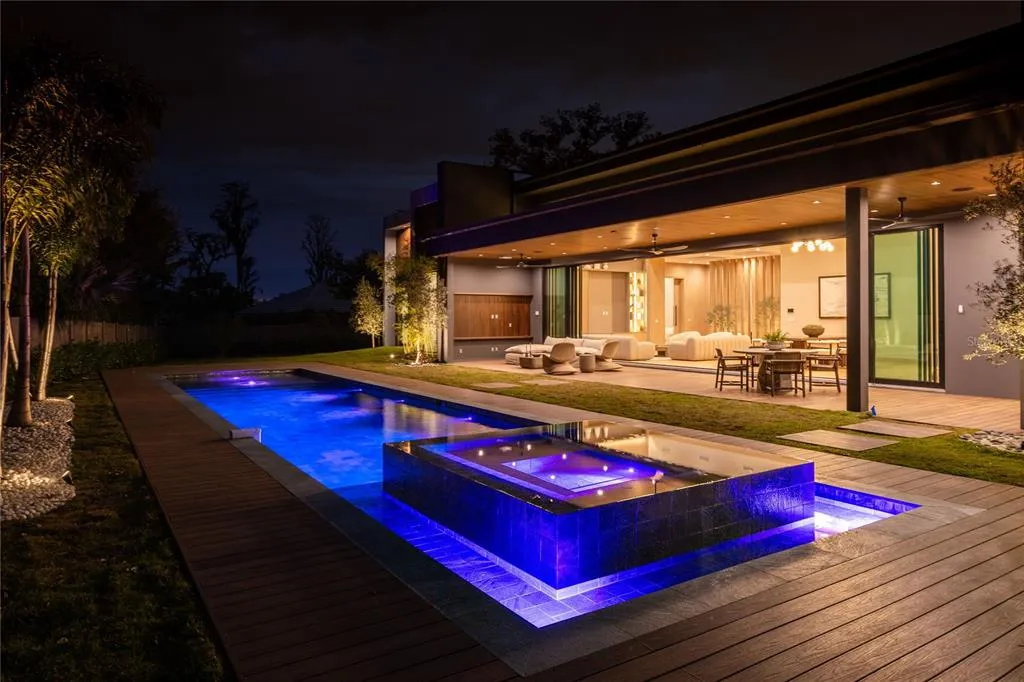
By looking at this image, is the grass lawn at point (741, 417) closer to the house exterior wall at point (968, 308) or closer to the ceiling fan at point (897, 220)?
the house exterior wall at point (968, 308)

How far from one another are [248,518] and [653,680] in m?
3.05

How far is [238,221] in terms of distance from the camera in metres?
38.8

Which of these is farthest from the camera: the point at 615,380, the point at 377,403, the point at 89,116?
the point at 615,380

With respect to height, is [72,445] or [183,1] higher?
[183,1]

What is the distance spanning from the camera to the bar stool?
1176 cm

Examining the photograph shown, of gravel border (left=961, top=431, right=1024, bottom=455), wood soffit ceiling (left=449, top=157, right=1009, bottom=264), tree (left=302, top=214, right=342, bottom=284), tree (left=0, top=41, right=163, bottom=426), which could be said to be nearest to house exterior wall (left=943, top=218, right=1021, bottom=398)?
wood soffit ceiling (left=449, top=157, right=1009, bottom=264)

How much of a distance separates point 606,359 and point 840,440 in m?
9.06

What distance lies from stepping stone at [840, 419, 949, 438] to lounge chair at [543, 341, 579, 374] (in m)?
7.73

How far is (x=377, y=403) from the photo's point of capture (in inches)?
472

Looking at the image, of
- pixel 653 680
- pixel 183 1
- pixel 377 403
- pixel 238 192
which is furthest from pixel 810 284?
pixel 238 192

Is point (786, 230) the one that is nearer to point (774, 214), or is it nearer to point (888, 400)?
point (774, 214)

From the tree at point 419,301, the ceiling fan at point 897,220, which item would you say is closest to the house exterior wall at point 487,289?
the tree at point 419,301

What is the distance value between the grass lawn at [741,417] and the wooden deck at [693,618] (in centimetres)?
155

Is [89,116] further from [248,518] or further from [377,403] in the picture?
[377,403]
